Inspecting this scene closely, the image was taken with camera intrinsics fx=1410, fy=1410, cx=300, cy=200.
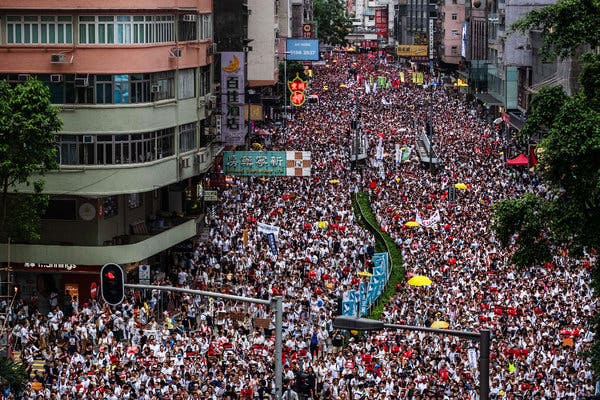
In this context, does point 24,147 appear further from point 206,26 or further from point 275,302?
point 275,302

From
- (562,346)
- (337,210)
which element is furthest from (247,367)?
(337,210)

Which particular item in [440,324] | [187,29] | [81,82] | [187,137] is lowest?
[440,324]

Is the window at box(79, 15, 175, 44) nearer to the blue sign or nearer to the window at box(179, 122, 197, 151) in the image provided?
the window at box(179, 122, 197, 151)

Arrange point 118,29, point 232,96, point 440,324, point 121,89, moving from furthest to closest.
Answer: point 232,96 < point 121,89 < point 118,29 < point 440,324

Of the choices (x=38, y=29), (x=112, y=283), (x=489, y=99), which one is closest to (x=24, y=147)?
(x=38, y=29)

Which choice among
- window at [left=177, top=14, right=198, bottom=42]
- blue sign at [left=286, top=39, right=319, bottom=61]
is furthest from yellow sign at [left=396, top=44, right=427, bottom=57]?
window at [left=177, top=14, right=198, bottom=42]

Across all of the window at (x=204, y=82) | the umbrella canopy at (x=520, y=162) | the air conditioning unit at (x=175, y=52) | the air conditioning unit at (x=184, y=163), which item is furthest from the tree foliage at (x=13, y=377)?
the umbrella canopy at (x=520, y=162)

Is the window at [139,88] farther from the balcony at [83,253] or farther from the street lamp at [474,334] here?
the street lamp at [474,334]
